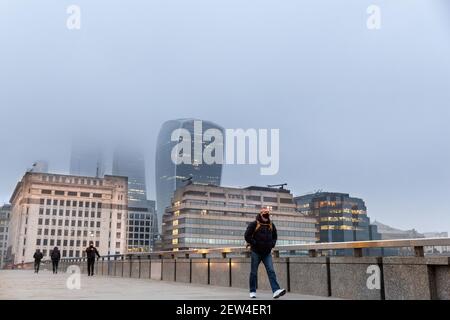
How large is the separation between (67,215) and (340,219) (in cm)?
10755

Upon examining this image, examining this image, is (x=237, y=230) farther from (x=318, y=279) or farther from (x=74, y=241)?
(x=318, y=279)

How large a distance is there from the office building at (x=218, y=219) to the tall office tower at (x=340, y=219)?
30.1m

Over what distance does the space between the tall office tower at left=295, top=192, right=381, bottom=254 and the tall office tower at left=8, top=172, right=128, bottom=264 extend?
80.7 metres

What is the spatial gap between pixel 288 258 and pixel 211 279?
14.0 feet

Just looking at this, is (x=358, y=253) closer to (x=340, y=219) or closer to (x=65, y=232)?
(x=65, y=232)

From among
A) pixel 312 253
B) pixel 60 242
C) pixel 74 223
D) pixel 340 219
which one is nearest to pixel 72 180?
pixel 74 223

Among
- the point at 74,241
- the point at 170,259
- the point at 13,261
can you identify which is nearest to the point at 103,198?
the point at 74,241

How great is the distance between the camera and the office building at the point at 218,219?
145250 mm

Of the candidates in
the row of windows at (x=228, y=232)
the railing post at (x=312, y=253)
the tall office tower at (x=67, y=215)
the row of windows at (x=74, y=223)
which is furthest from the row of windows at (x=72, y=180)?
the railing post at (x=312, y=253)

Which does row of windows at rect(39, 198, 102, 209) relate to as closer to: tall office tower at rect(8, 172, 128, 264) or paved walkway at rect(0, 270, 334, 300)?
tall office tower at rect(8, 172, 128, 264)

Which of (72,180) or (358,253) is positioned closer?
(358,253)

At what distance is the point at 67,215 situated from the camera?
16738cm

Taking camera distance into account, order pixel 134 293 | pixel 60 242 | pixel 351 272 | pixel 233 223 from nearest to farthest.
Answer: pixel 351 272 < pixel 134 293 < pixel 233 223 < pixel 60 242
